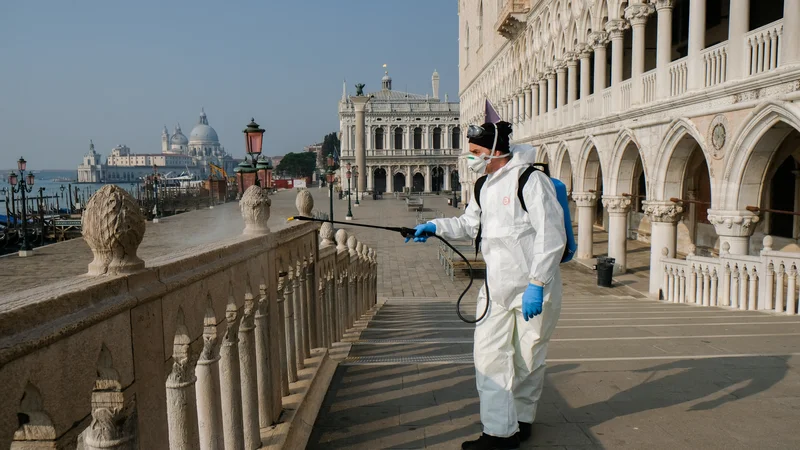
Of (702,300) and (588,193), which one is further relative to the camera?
(588,193)

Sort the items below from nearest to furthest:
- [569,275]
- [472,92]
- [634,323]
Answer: [634,323]
[569,275]
[472,92]

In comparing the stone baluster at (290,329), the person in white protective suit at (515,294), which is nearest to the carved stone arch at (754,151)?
the person in white protective suit at (515,294)

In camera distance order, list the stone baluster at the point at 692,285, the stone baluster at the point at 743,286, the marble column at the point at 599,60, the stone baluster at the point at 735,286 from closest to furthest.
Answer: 1. the stone baluster at the point at 743,286
2. the stone baluster at the point at 735,286
3. the stone baluster at the point at 692,285
4. the marble column at the point at 599,60

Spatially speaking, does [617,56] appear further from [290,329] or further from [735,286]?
[290,329]

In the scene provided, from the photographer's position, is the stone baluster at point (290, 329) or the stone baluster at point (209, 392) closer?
the stone baluster at point (209, 392)

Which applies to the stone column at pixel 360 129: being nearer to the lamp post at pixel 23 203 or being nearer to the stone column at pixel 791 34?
the lamp post at pixel 23 203

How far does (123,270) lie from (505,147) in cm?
236

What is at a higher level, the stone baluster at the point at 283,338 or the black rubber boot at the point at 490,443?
the stone baluster at the point at 283,338


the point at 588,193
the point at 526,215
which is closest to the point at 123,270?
the point at 526,215

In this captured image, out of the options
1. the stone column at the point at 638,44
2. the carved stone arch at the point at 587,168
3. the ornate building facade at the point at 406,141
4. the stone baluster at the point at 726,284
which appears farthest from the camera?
the ornate building facade at the point at 406,141

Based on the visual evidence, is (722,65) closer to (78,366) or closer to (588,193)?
(588,193)

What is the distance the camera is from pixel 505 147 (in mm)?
3605

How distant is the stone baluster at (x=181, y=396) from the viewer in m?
2.14

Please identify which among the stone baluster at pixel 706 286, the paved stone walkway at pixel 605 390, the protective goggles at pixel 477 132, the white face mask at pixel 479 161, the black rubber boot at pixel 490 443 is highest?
the protective goggles at pixel 477 132
